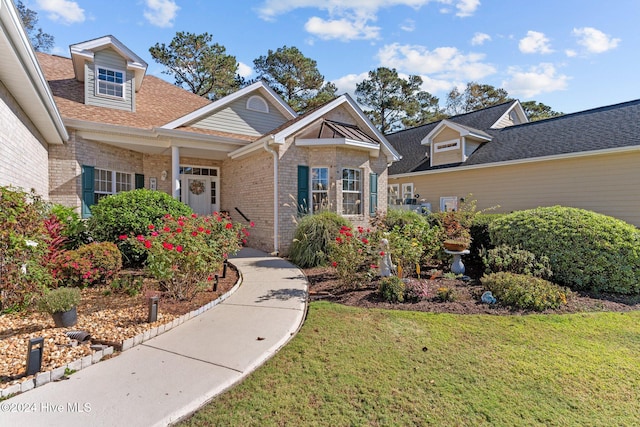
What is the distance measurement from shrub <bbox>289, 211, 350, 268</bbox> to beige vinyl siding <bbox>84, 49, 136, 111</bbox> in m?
7.85

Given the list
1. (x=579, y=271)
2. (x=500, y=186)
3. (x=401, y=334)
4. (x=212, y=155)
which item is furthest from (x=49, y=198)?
(x=500, y=186)

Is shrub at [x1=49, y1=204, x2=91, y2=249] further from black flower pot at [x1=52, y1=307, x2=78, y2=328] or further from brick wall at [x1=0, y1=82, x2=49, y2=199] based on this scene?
black flower pot at [x1=52, y1=307, x2=78, y2=328]

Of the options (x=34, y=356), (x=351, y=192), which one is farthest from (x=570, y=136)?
(x=34, y=356)

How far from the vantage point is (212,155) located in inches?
450

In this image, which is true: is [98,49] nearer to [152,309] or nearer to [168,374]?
[152,309]

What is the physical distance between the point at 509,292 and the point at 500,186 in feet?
33.1

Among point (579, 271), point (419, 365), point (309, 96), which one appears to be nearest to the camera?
point (419, 365)

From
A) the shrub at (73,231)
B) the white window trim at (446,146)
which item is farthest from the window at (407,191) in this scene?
the shrub at (73,231)

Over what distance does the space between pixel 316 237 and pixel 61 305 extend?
498 centimetres

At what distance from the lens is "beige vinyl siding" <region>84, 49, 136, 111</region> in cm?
1006

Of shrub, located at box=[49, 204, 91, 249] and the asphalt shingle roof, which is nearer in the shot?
shrub, located at box=[49, 204, 91, 249]

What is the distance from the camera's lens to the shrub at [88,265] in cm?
505

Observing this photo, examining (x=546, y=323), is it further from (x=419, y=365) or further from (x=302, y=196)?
(x=302, y=196)

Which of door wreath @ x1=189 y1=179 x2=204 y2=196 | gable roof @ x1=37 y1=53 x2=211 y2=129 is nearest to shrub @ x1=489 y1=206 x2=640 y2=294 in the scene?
door wreath @ x1=189 y1=179 x2=204 y2=196
